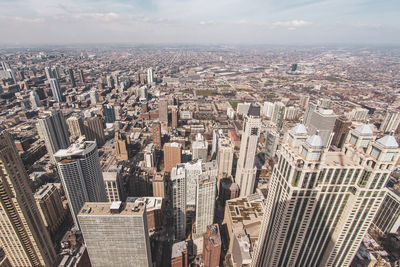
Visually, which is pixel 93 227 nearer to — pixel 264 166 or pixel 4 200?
pixel 4 200

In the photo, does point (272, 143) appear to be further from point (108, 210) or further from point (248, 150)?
point (108, 210)

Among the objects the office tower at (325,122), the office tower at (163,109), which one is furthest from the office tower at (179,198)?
the office tower at (163,109)

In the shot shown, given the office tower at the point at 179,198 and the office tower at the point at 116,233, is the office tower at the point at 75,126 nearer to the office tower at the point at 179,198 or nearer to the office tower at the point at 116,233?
the office tower at the point at 179,198

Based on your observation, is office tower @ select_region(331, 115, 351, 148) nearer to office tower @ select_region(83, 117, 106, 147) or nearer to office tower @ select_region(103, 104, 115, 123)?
office tower @ select_region(83, 117, 106, 147)

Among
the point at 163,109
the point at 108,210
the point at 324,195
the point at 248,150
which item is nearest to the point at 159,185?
the point at 108,210

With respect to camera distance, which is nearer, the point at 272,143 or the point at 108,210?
the point at 108,210

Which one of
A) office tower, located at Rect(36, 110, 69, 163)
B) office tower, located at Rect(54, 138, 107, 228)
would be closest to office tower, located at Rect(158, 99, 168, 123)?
office tower, located at Rect(36, 110, 69, 163)
